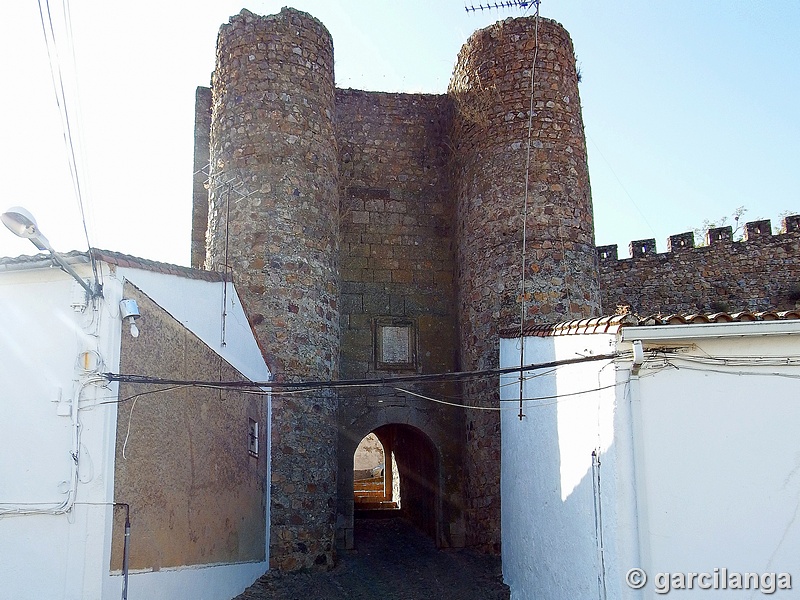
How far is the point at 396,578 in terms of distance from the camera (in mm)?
11383

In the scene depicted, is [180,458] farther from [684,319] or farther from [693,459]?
[684,319]

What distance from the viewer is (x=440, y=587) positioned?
1094 cm

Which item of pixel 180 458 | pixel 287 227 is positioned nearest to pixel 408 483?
pixel 287 227

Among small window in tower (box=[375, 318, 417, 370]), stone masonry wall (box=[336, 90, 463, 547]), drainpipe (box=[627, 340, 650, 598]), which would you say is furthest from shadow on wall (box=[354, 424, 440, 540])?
drainpipe (box=[627, 340, 650, 598])

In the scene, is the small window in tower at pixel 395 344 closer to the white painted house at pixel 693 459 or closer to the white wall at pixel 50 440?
the white painted house at pixel 693 459

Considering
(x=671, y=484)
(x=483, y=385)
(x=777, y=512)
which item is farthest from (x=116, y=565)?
(x=483, y=385)

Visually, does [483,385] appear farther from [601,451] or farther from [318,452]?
[601,451]

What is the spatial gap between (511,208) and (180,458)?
253 inches

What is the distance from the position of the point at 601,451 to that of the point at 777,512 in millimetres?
1453

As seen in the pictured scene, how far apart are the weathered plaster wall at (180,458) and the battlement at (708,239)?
32.9 feet

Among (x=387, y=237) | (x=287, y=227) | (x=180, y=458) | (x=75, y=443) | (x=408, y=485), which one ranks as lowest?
(x=408, y=485)

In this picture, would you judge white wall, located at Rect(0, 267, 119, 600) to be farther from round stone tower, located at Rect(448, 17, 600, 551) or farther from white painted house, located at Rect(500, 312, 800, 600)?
round stone tower, located at Rect(448, 17, 600, 551)

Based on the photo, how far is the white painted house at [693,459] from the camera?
6.81 metres

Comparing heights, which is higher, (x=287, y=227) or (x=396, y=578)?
(x=287, y=227)
